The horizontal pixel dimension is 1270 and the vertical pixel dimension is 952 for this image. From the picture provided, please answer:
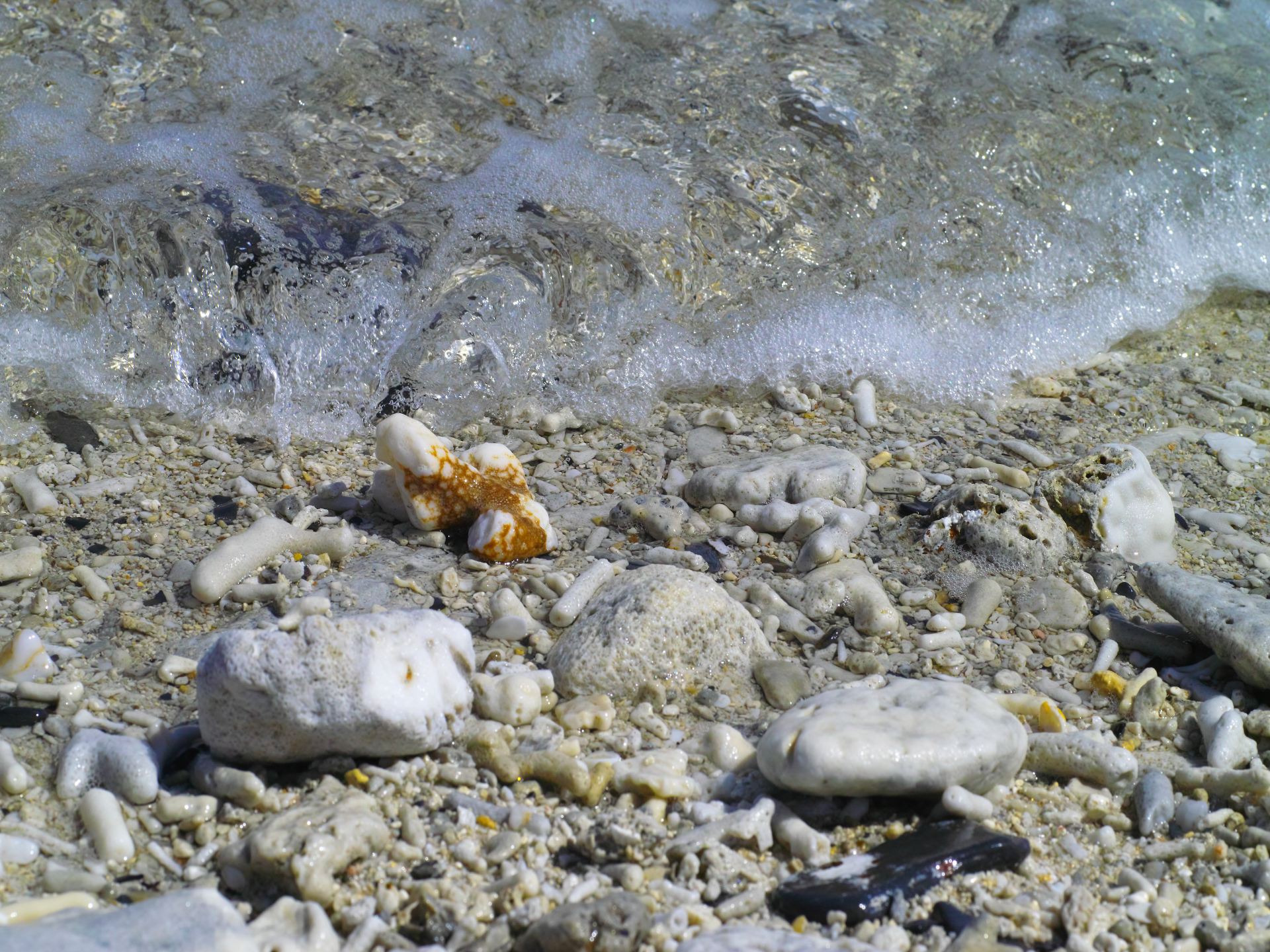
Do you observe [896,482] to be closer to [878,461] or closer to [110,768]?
[878,461]

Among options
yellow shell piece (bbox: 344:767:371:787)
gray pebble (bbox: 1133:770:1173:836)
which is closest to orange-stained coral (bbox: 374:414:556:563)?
yellow shell piece (bbox: 344:767:371:787)

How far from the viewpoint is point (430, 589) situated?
2652 millimetres

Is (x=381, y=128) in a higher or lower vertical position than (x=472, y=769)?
higher

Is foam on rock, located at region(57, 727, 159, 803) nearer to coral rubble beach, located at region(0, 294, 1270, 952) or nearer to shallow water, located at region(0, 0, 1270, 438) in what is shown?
coral rubble beach, located at region(0, 294, 1270, 952)

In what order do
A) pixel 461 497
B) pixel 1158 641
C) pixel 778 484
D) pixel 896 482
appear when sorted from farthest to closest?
pixel 896 482, pixel 778 484, pixel 461 497, pixel 1158 641

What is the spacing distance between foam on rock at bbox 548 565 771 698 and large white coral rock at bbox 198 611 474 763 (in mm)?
362

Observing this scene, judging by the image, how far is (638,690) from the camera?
2.28 m

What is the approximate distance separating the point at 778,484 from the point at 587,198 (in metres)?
1.51

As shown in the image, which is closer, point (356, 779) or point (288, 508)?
point (356, 779)

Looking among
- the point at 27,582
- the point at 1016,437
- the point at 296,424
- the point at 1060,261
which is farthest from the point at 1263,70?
the point at 27,582

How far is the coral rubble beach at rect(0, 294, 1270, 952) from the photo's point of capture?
176cm

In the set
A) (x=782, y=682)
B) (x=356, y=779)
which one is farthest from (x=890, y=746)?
(x=356, y=779)

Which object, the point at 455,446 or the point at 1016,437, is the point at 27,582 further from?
the point at 1016,437

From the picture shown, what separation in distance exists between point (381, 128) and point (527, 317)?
3.62 ft
